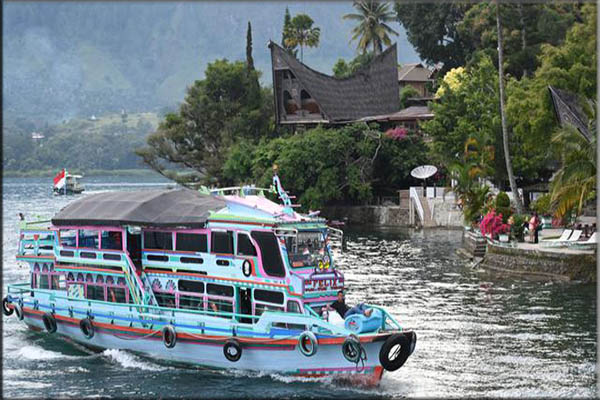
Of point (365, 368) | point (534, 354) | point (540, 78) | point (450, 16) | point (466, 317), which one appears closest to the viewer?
point (365, 368)

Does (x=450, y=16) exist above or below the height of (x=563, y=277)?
above

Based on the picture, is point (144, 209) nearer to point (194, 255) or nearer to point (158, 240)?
point (158, 240)

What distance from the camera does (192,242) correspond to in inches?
1191

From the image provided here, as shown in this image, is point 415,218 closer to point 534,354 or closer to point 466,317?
point 466,317

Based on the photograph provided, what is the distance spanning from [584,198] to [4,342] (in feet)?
87.1

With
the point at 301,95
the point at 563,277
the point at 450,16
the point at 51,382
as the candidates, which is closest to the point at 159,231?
the point at 51,382

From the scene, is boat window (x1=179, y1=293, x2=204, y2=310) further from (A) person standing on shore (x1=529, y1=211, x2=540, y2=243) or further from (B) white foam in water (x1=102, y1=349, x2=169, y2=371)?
(A) person standing on shore (x1=529, y1=211, x2=540, y2=243)

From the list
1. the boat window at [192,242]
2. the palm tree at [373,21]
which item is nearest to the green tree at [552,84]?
the boat window at [192,242]

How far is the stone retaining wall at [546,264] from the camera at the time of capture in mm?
44250

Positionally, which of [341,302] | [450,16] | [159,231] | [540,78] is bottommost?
[341,302]

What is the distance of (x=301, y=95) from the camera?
92.3 metres

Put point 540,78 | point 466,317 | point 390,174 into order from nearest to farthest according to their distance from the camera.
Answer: point 466,317 → point 540,78 → point 390,174

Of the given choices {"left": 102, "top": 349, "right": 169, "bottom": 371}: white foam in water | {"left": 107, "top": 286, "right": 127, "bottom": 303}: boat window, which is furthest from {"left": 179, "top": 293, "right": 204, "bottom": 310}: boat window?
{"left": 107, "top": 286, "right": 127, "bottom": 303}: boat window

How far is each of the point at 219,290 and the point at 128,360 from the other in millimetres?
Answer: 3993
